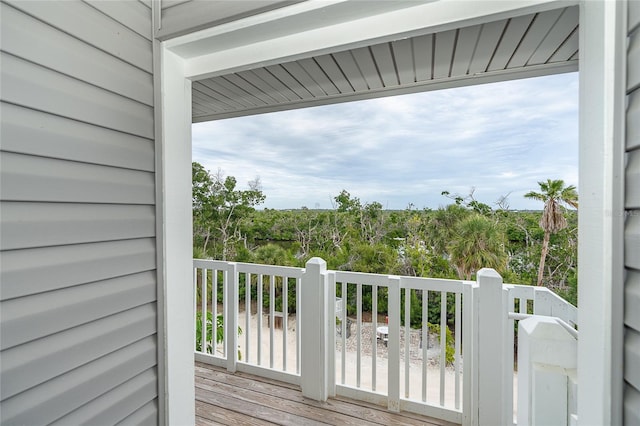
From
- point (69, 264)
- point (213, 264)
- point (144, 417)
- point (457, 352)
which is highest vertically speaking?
point (69, 264)

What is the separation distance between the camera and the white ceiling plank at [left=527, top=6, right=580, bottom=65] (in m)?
1.23

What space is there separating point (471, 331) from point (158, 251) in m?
1.99

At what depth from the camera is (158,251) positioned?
1092mm

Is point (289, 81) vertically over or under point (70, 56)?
over

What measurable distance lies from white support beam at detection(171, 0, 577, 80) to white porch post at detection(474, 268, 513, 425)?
5.24ft

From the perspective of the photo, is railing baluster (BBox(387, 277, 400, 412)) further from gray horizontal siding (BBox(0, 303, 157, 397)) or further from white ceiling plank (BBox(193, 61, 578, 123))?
gray horizontal siding (BBox(0, 303, 157, 397))

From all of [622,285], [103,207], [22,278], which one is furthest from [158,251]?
[622,285]

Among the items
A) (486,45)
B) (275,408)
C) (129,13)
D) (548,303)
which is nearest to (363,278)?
(275,408)

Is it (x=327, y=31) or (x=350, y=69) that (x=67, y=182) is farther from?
(x=350, y=69)

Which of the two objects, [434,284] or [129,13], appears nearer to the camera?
[129,13]

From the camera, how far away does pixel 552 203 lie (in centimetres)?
412

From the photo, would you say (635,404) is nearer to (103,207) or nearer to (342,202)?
(103,207)

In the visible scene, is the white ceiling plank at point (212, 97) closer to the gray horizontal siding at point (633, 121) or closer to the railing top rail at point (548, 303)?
the gray horizontal siding at point (633, 121)

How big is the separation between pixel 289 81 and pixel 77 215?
5.01 ft
